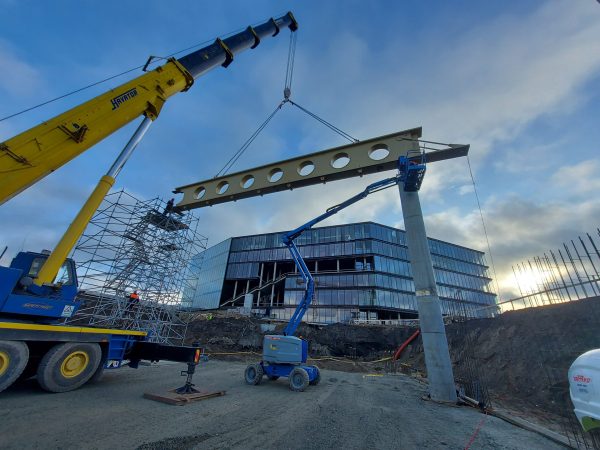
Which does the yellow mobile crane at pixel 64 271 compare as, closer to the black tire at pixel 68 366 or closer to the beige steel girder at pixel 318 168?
the black tire at pixel 68 366

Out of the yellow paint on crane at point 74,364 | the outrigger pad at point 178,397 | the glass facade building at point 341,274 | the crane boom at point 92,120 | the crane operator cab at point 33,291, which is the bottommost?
the outrigger pad at point 178,397

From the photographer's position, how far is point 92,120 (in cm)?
707

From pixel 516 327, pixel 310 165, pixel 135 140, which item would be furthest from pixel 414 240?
pixel 135 140

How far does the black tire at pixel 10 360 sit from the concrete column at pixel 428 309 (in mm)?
11959

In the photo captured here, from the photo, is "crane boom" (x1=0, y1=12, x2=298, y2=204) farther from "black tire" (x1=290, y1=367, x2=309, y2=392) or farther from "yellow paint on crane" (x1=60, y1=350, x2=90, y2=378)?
"black tire" (x1=290, y1=367, x2=309, y2=392)

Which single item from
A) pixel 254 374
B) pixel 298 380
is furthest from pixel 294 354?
pixel 254 374

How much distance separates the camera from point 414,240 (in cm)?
1084

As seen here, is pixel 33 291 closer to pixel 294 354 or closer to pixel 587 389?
pixel 294 354

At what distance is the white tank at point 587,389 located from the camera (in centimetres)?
444

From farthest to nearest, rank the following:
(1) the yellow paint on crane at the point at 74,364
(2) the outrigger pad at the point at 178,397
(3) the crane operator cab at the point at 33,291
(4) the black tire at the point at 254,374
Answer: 1. (4) the black tire at the point at 254,374
2. (1) the yellow paint on crane at the point at 74,364
3. (2) the outrigger pad at the point at 178,397
4. (3) the crane operator cab at the point at 33,291

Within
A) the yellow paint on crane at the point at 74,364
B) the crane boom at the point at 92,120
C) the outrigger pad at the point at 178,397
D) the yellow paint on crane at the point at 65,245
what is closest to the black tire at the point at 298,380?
the outrigger pad at the point at 178,397

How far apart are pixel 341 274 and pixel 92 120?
45.9 m

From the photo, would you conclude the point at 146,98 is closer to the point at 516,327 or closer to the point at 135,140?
the point at 135,140

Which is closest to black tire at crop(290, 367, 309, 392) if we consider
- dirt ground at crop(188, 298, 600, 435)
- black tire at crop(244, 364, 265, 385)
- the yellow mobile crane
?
black tire at crop(244, 364, 265, 385)
